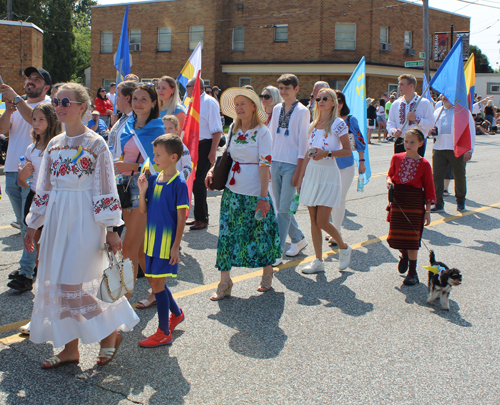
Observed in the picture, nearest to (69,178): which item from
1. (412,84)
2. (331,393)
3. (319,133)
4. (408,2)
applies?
(331,393)

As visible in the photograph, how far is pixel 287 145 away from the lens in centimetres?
613

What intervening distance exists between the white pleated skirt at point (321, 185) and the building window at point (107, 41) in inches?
1427

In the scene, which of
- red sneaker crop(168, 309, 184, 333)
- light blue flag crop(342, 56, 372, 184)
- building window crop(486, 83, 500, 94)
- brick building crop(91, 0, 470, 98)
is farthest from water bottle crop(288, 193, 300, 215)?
building window crop(486, 83, 500, 94)

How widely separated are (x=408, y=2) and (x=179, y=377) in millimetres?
37945

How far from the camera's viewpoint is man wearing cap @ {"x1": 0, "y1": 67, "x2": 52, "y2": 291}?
16.6 feet

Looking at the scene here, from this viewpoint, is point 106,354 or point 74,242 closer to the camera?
point 74,242

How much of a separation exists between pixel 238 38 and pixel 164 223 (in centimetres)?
3406

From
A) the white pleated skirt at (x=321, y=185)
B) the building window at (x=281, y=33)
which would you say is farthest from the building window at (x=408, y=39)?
the white pleated skirt at (x=321, y=185)

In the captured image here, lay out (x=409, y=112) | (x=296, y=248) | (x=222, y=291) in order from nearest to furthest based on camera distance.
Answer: (x=222, y=291) < (x=296, y=248) < (x=409, y=112)

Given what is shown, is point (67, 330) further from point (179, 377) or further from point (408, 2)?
point (408, 2)

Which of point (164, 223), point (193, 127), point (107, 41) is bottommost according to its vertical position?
point (164, 223)

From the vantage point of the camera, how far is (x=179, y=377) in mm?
3566

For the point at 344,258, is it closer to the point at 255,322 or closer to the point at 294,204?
the point at 294,204

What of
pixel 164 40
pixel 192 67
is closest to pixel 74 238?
pixel 192 67
